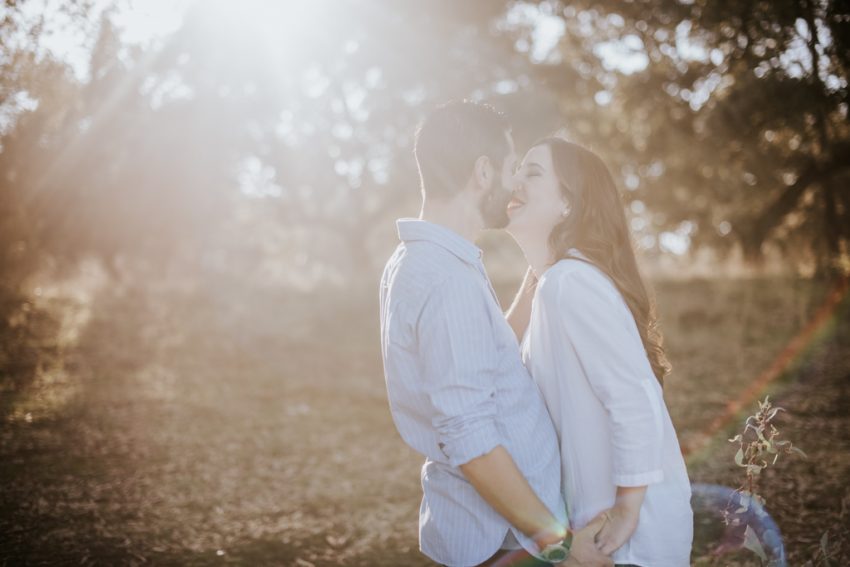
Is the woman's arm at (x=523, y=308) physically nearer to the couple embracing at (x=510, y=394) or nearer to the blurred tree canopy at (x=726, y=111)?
the couple embracing at (x=510, y=394)

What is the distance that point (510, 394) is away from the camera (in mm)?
2260

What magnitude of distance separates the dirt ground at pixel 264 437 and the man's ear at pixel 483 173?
9.09 feet

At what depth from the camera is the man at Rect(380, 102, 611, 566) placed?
6.79 feet

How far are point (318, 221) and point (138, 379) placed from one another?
495 inches

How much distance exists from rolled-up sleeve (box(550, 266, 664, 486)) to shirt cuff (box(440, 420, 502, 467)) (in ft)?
1.39

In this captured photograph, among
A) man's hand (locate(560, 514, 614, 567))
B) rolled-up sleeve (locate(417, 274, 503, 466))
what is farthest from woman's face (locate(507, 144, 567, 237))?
man's hand (locate(560, 514, 614, 567))

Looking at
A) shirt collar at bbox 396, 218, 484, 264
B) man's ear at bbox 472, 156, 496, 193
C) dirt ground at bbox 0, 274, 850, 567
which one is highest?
man's ear at bbox 472, 156, 496, 193

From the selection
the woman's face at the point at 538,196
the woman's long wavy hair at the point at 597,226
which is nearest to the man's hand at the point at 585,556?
the woman's long wavy hair at the point at 597,226

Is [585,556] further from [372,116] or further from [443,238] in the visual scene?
[372,116]

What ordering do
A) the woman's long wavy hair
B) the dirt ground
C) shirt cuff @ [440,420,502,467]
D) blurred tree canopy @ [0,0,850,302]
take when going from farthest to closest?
blurred tree canopy @ [0,0,850,302], the dirt ground, the woman's long wavy hair, shirt cuff @ [440,420,502,467]

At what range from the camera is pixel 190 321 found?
14.6m

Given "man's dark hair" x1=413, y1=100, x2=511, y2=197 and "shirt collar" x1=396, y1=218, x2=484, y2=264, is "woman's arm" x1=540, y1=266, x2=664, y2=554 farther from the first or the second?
"man's dark hair" x1=413, y1=100, x2=511, y2=197

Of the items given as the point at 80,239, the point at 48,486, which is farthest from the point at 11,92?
the point at 80,239

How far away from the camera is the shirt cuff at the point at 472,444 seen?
204cm
